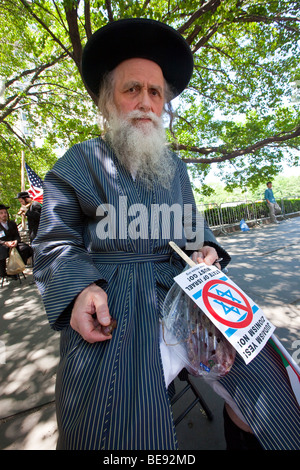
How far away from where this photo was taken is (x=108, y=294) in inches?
37.6

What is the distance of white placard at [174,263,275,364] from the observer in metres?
0.72

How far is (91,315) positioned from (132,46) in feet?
5.11

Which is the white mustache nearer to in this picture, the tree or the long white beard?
the long white beard

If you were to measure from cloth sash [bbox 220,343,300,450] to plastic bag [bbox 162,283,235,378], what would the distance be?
95 millimetres

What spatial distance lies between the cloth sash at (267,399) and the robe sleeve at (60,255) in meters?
0.66

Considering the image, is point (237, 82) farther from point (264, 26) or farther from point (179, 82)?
point (179, 82)

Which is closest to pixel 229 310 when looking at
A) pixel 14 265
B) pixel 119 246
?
pixel 119 246

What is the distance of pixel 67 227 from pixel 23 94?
10.3 metres

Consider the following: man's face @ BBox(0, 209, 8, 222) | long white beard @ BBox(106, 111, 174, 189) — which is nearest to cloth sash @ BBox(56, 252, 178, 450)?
long white beard @ BBox(106, 111, 174, 189)

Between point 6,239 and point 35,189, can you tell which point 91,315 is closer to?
point 6,239

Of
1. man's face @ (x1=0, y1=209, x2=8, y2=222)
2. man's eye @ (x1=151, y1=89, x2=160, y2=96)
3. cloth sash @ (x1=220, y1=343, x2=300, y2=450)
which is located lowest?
cloth sash @ (x1=220, y1=343, x2=300, y2=450)

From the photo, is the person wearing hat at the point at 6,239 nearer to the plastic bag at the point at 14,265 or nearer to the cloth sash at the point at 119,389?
the plastic bag at the point at 14,265

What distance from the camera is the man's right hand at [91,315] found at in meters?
0.76
